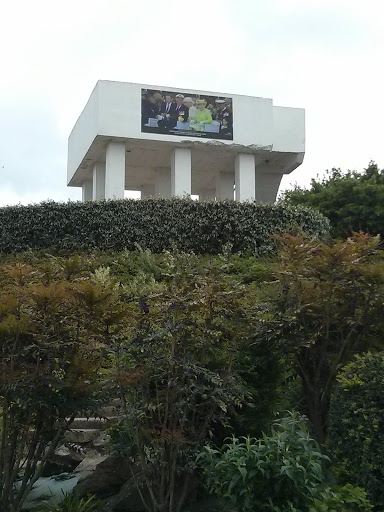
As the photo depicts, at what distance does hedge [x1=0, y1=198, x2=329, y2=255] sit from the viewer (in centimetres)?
1255

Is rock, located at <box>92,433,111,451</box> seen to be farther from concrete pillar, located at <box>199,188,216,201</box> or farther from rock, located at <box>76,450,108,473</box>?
concrete pillar, located at <box>199,188,216,201</box>

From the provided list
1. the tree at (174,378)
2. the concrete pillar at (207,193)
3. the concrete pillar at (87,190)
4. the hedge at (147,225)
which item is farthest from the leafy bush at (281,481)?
the concrete pillar at (207,193)

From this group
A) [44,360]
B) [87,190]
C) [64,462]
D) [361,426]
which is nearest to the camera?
[361,426]

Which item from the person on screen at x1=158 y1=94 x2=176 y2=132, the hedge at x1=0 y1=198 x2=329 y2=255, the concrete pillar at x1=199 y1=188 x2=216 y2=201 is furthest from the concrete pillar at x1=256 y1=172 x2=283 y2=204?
the hedge at x1=0 y1=198 x2=329 y2=255

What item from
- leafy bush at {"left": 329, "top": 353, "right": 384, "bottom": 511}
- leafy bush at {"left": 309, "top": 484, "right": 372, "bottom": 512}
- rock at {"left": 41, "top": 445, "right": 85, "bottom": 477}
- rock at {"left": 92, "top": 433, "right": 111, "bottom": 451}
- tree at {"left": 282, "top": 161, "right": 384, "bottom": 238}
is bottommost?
rock at {"left": 41, "top": 445, "right": 85, "bottom": 477}

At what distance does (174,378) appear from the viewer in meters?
4.53

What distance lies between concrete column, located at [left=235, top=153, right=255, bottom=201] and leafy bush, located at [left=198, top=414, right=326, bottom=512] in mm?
14683

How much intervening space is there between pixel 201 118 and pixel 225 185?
381 centimetres

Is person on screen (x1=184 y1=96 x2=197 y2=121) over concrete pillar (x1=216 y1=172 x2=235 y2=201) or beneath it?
over

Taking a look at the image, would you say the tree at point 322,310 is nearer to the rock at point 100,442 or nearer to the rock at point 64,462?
the rock at point 100,442

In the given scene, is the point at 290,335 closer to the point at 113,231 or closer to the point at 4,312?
the point at 4,312

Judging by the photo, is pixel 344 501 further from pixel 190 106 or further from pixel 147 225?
pixel 190 106

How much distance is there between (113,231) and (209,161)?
8090mm

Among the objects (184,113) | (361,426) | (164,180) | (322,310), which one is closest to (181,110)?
(184,113)
